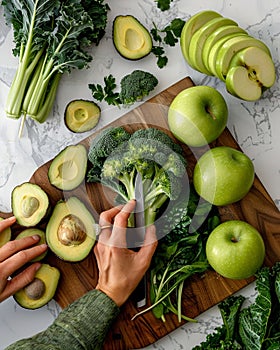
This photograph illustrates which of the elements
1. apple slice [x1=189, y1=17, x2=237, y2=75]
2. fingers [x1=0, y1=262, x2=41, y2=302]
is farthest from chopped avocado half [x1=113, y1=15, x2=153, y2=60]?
fingers [x1=0, y1=262, x2=41, y2=302]

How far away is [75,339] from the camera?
1555 mm

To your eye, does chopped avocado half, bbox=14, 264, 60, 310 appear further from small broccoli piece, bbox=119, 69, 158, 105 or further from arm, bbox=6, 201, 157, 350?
small broccoli piece, bbox=119, 69, 158, 105

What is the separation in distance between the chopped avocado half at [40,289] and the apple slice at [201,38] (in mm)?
724

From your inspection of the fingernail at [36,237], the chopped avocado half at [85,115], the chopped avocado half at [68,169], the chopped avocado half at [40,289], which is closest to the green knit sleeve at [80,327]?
the chopped avocado half at [40,289]

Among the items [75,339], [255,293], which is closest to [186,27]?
[255,293]

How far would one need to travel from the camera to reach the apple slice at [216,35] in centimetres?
169

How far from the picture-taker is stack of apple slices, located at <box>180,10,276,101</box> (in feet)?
5.44

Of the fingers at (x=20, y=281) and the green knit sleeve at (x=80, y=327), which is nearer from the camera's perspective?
the green knit sleeve at (x=80, y=327)

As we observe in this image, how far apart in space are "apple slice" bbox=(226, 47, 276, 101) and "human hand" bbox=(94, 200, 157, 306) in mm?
427

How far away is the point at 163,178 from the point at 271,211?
A: 34 centimetres

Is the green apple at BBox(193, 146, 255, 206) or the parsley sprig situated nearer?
the green apple at BBox(193, 146, 255, 206)

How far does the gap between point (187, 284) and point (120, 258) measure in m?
0.21

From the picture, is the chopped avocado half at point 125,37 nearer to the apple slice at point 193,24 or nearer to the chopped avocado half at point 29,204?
the apple slice at point 193,24

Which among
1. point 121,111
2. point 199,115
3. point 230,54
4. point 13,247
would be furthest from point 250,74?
point 13,247
